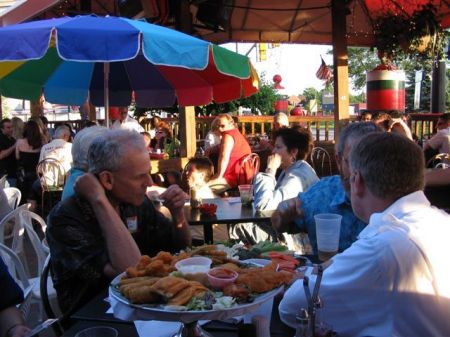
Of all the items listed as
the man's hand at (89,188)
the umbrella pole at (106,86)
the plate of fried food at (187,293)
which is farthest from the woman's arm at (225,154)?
the plate of fried food at (187,293)

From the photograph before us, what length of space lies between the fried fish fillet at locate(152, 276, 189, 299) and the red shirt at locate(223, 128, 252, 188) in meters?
4.90

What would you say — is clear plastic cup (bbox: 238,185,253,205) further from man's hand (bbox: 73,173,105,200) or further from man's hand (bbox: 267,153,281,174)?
man's hand (bbox: 73,173,105,200)

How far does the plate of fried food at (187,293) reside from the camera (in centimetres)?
132

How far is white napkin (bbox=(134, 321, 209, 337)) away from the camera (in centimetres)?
159

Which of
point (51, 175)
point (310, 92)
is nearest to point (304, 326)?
point (51, 175)

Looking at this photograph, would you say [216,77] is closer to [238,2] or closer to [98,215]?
[98,215]

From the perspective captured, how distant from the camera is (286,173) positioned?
384 centimetres

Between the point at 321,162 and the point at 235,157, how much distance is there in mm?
2029

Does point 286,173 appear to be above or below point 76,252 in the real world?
above

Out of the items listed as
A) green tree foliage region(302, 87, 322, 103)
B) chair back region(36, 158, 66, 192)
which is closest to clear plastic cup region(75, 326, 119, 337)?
chair back region(36, 158, 66, 192)

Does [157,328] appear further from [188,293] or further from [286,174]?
[286,174]

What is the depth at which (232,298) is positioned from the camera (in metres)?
1.38

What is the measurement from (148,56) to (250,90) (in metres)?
1.77

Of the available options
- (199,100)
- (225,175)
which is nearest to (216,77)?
(199,100)
